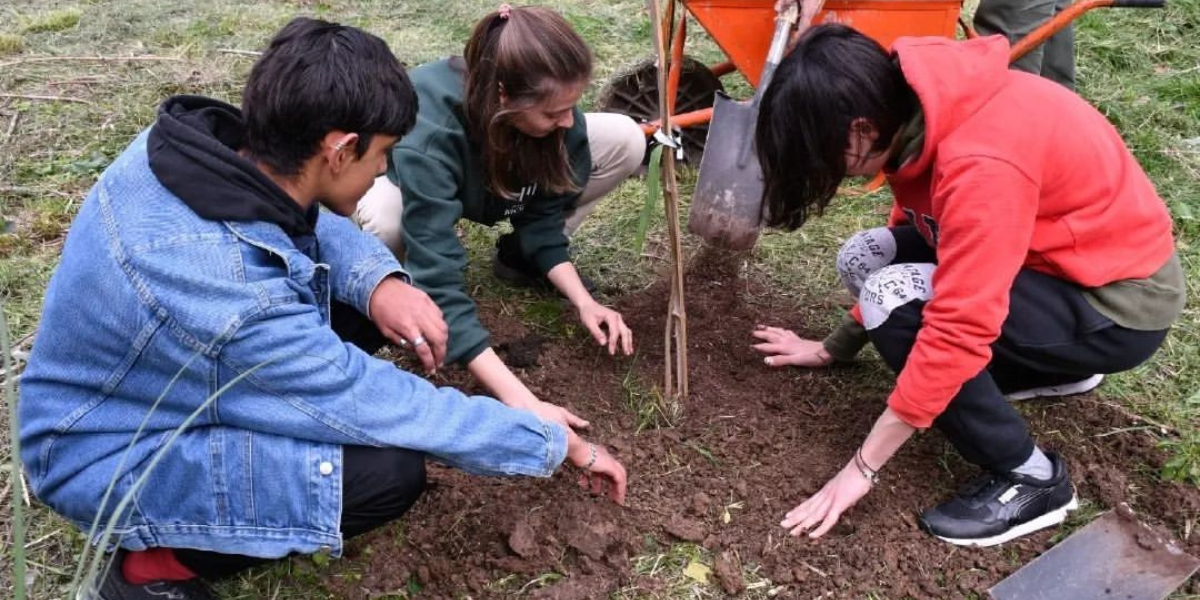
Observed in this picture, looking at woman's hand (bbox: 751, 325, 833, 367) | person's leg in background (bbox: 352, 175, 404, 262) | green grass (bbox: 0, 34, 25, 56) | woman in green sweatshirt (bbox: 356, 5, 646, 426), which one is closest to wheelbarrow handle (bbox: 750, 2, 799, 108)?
woman in green sweatshirt (bbox: 356, 5, 646, 426)

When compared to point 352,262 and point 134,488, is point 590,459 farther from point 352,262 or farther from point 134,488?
point 134,488

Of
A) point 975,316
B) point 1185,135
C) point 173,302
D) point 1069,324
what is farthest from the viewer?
point 1185,135

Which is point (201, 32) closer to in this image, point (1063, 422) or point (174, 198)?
point (174, 198)

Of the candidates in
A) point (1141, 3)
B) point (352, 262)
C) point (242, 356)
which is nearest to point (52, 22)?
point (352, 262)

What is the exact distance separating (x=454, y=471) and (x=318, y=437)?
63 cm

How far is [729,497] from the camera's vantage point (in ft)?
6.77

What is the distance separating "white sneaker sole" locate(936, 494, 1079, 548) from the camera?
1949 mm

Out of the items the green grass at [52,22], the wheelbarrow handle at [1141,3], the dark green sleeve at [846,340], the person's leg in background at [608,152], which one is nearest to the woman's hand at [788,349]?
the dark green sleeve at [846,340]

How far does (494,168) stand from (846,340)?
Result: 37.9 inches

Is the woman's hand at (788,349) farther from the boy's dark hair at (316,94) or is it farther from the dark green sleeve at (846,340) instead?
the boy's dark hair at (316,94)

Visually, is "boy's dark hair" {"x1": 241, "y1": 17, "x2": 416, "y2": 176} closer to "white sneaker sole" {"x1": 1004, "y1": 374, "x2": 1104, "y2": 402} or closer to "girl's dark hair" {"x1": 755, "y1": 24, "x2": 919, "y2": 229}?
"girl's dark hair" {"x1": 755, "y1": 24, "x2": 919, "y2": 229}

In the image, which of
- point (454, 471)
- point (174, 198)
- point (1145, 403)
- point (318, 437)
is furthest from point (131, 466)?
point (1145, 403)

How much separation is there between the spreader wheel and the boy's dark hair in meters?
2.03

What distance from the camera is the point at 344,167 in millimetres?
1534
